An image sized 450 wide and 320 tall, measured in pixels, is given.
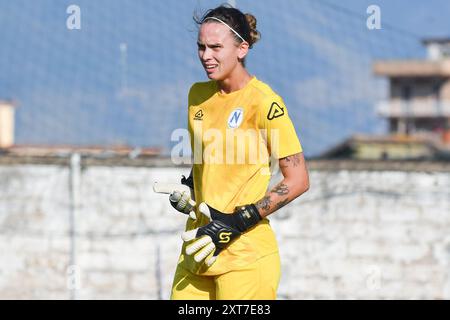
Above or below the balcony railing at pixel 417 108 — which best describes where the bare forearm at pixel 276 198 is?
below

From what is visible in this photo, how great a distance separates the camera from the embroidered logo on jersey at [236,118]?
5.46 meters

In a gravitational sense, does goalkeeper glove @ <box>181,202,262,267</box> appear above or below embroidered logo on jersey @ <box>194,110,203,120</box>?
below

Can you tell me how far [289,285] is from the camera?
10305 mm

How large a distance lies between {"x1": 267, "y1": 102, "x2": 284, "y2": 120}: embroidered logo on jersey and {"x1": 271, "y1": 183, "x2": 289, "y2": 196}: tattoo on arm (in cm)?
34

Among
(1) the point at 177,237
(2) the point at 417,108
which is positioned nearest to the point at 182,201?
(1) the point at 177,237

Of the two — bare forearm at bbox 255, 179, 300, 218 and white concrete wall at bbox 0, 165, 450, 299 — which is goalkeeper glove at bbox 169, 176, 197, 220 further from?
white concrete wall at bbox 0, 165, 450, 299

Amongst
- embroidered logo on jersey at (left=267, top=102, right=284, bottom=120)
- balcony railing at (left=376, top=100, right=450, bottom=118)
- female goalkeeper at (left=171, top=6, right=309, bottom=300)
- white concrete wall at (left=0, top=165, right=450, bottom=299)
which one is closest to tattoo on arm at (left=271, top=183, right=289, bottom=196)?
female goalkeeper at (left=171, top=6, right=309, bottom=300)

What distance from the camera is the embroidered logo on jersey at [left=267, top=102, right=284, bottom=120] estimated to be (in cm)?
Answer: 541

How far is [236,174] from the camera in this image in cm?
549

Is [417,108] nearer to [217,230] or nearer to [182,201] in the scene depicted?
[182,201]

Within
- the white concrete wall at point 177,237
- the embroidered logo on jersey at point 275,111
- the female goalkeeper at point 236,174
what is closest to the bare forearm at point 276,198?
the female goalkeeper at point 236,174

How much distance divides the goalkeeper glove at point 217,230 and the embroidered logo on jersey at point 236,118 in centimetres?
39

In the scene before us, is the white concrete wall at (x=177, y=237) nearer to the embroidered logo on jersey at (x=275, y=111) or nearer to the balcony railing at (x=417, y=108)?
the embroidered logo on jersey at (x=275, y=111)

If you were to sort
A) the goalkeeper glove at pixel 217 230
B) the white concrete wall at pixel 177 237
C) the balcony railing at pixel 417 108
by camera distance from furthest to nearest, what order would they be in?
the balcony railing at pixel 417 108
the white concrete wall at pixel 177 237
the goalkeeper glove at pixel 217 230
